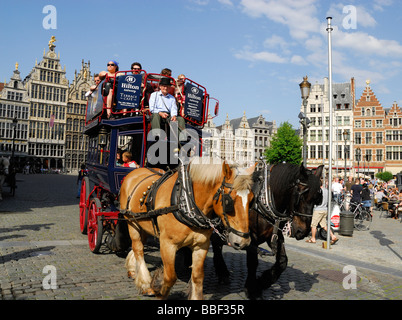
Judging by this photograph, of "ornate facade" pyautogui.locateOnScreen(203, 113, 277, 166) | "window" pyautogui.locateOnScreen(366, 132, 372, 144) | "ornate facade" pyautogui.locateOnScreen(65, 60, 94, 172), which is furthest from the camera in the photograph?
"ornate facade" pyautogui.locateOnScreen(203, 113, 277, 166)

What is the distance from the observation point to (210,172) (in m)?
3.81

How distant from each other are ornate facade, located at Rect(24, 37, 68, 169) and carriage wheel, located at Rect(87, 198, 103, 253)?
5553 centimetres

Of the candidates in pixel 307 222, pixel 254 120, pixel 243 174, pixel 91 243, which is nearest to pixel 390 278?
pixel 307 222

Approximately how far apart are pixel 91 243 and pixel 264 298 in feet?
12.5

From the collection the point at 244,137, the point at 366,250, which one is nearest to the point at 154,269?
the point at 366,250

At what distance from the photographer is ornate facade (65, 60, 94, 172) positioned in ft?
205

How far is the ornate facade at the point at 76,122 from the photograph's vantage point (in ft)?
205

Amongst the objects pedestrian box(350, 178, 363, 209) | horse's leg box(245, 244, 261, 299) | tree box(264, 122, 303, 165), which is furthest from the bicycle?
tree box(264, 122, 303, 165)

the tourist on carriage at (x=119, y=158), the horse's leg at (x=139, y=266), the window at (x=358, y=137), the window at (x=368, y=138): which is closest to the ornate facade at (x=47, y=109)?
the window at (x=358, y=137)

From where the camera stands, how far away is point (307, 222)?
4.82 meters

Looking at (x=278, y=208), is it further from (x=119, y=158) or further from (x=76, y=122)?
(x=76, y=122)

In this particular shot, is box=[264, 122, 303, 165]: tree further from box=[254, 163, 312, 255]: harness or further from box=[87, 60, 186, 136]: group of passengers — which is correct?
box=[254, 163, 312, 255]: harness

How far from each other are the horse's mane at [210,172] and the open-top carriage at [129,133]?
1.75 metres
